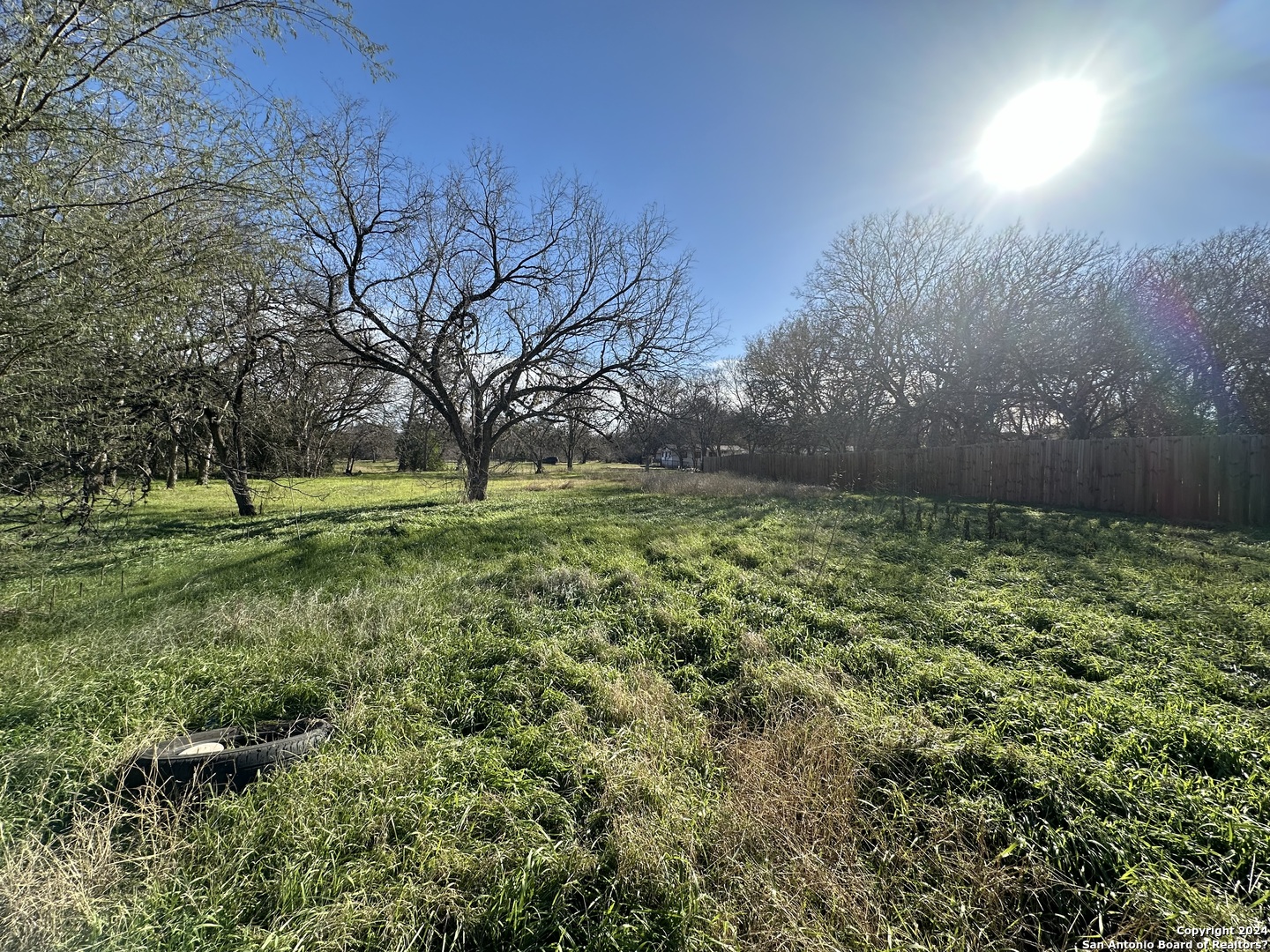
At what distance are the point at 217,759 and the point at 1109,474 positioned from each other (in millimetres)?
14945

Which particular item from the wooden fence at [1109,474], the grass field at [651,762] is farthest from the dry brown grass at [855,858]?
the wooden fence at [1109,474]

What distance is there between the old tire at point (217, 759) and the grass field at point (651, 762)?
11 cm

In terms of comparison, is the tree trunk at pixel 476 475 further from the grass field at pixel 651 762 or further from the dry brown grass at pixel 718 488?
the grass field at pixel 651 762

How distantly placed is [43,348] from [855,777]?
18.4 feet

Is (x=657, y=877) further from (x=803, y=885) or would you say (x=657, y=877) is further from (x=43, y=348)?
(x=43, y=348)

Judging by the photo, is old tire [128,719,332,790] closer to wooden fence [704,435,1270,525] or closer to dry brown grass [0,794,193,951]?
dry brown grass [0,794,193,951]

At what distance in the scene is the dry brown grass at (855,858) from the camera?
151 cm

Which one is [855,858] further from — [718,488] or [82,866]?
[718,488]

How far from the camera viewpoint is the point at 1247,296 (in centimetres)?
1265

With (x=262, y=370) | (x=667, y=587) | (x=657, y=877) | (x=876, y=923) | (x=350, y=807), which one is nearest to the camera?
(x=876, y=923)

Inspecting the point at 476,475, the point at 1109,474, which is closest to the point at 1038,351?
the point at 1109,474

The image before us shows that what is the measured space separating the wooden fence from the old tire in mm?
13975

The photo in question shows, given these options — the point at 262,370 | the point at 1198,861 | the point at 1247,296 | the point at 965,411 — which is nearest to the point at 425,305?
the point at 262,370

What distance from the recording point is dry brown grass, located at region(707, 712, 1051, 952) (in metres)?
1.51
